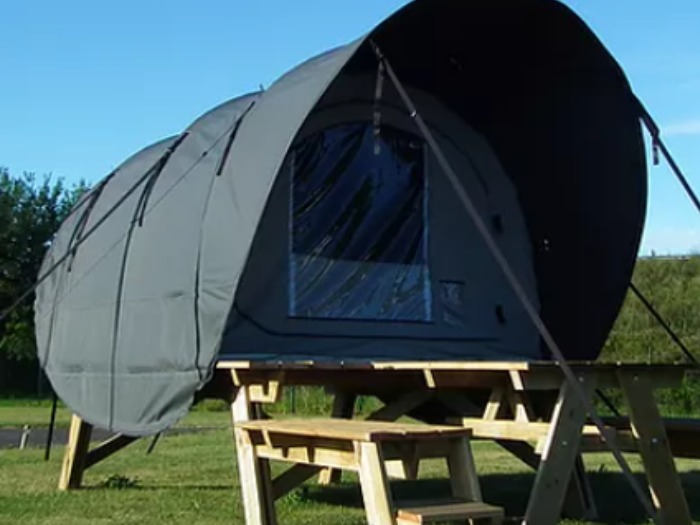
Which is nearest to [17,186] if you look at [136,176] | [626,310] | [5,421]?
[5,421]

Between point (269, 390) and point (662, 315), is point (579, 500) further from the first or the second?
point (662, 315)

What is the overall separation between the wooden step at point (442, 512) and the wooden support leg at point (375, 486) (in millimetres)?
63

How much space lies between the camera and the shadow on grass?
7.25m

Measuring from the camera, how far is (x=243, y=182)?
20.9 feet

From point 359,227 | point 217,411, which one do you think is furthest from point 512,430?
point 217,411

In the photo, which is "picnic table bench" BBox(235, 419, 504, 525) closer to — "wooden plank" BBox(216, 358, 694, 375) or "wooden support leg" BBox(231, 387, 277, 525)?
"wooden support leg" BBox(231, 387, 277, 525)

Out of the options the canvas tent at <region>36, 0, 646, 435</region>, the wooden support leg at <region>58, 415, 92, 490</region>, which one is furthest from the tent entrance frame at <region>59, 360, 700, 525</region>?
the wooden support leg at <region>58, 415, 92, 490</region>

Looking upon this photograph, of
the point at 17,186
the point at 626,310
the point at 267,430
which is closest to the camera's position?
the point at 267,430

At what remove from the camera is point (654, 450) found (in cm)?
561

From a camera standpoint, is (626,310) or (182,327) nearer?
(182,327)

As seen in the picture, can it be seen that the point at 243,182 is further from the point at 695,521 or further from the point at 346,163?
the point at 695,521

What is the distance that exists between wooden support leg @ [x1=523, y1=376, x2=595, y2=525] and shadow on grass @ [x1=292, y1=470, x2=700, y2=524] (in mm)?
1789

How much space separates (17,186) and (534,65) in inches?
1228

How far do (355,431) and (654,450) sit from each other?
1815 mm
